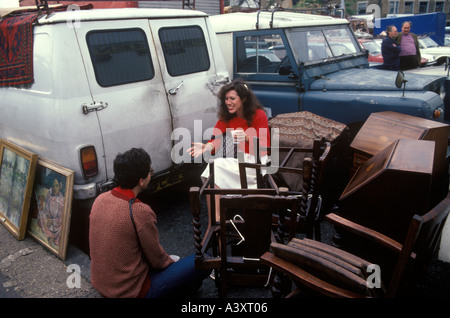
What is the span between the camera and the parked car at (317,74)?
4.01 metres

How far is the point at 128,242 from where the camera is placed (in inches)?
82.8

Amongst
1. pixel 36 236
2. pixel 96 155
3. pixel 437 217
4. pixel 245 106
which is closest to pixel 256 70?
pixel 245 106

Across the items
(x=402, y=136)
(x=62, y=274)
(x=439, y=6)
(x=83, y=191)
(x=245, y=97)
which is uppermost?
(x=439, y=6)

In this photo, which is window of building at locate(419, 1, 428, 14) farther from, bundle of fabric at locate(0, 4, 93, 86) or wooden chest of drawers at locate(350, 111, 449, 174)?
bundle of fabric at locate(0, 4, 93, 86)

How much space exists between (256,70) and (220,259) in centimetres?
348

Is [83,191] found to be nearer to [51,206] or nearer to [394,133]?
[51,206]

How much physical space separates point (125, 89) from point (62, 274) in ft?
5.58

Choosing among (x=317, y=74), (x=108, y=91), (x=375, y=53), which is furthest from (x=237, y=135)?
(x=375, y=53)

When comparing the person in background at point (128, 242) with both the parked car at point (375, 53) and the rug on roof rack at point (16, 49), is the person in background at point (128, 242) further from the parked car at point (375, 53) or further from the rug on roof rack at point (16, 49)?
the parked car at point (375, 53)

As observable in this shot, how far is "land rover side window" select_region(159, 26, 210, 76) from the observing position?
12.0 feet

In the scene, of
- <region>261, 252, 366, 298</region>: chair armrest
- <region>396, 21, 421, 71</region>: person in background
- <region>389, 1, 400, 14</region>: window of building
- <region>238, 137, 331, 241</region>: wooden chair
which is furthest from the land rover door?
<region>389, 1, 400, 14</region>: window of building

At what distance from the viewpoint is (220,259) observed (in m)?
2.19

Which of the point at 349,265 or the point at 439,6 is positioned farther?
the point at 439,6
